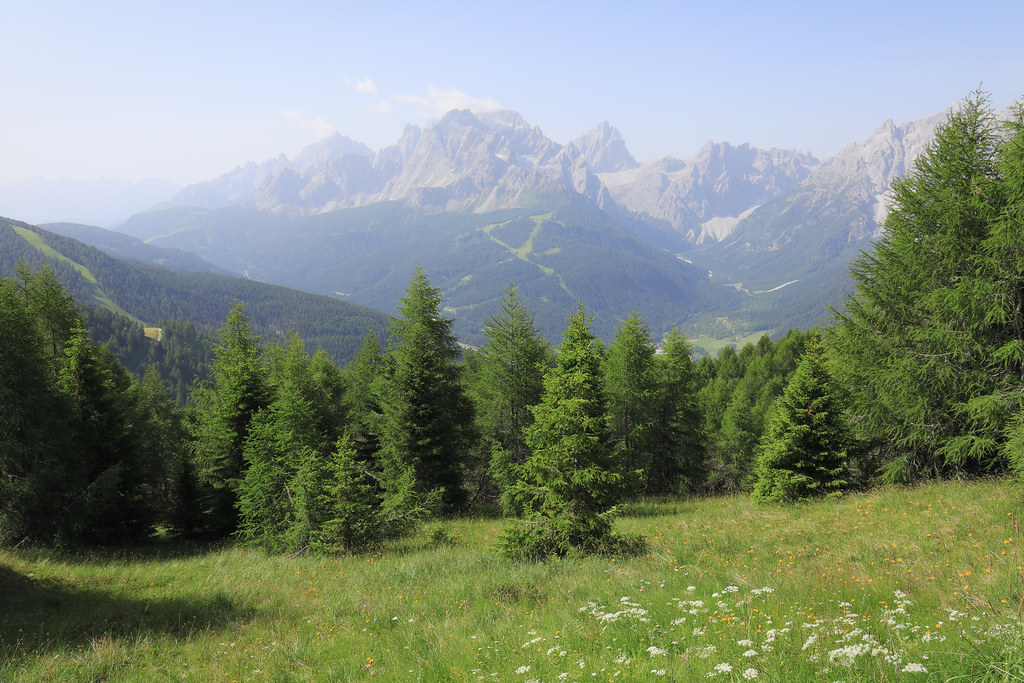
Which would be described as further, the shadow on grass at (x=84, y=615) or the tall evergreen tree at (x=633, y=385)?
the tall evergreen tree at (x=633, y=385)

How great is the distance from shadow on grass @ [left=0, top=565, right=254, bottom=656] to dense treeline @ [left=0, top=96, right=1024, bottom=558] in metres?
4.53

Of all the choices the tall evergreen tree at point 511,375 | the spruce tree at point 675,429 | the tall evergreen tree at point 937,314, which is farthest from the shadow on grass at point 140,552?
the tall evergreen tree at point 937,314

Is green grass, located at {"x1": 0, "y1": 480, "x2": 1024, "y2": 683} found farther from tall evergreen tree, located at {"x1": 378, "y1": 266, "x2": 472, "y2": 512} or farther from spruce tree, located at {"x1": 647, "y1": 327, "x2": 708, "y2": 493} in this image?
spruce tree, located at {"x1": 647, "y1": 327, "x2": 708, "y2": 493}

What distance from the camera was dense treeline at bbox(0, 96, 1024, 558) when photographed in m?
11.9

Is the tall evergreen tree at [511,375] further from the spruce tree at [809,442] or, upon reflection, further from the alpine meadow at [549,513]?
the spruce tree at [809,442]

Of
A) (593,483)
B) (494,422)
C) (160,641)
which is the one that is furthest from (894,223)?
(160,641)

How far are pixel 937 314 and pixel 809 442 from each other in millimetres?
6250

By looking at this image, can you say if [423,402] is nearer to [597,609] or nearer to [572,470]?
[572,470]

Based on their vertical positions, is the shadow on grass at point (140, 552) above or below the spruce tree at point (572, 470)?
below

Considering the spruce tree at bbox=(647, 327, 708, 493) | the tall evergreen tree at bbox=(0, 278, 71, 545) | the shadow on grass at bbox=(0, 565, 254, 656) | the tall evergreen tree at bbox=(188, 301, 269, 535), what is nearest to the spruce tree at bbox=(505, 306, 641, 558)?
the shadow on grass at bbox=(0, 565, 254, 656)

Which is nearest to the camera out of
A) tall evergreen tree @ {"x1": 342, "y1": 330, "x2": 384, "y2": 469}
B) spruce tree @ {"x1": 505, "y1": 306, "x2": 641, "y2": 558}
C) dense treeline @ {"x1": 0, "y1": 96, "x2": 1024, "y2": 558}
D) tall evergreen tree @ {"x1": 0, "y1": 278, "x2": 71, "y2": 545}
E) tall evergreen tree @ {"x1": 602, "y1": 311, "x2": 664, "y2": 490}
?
spruce tree @ {"x1": 505, "y1": 306, "x2": 641, "y2": 558}

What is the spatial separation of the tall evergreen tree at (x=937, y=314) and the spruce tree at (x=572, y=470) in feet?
31.4

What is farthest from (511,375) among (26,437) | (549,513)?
(26,437)

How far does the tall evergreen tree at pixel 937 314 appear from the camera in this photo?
12.5 metres
